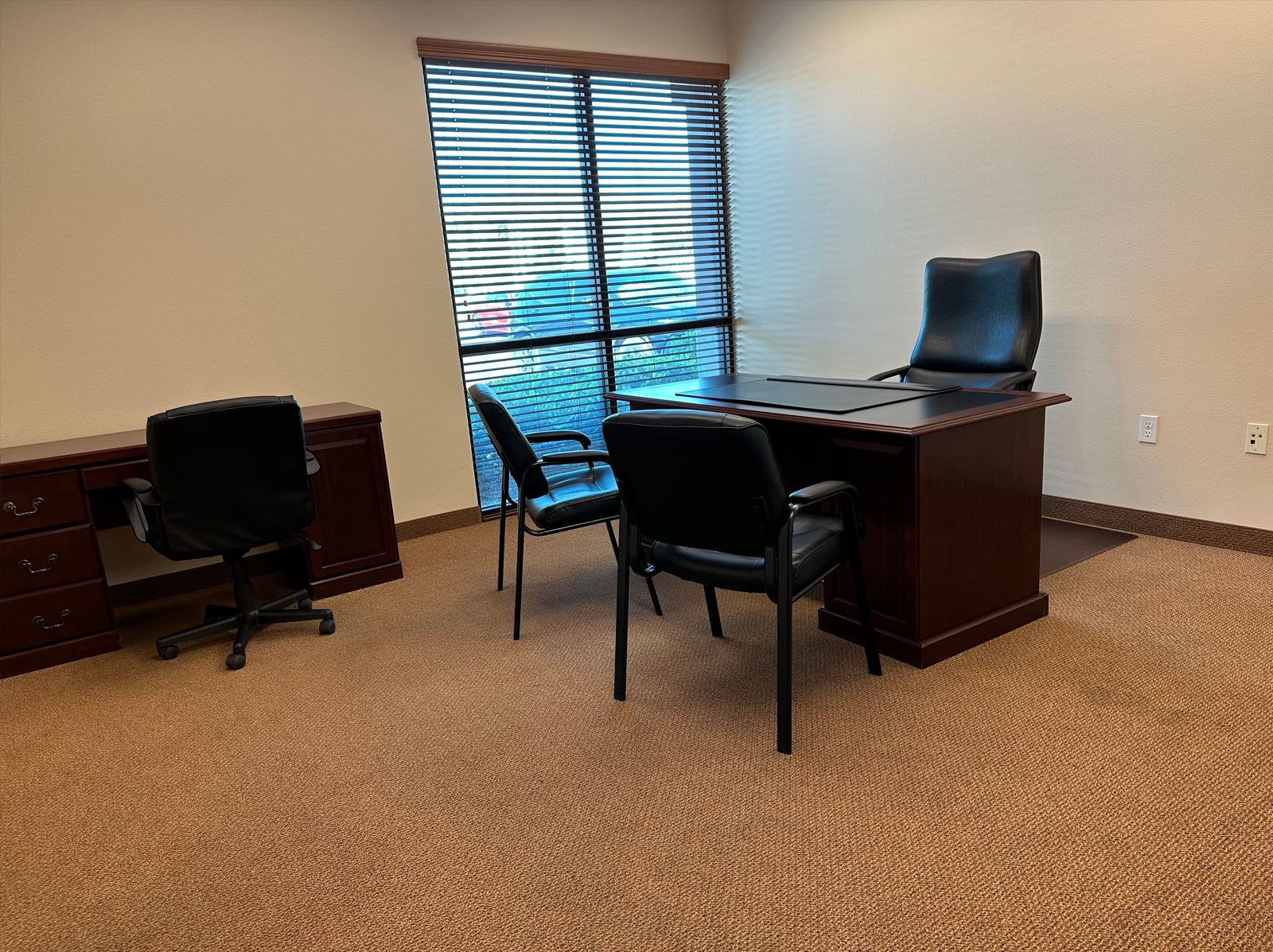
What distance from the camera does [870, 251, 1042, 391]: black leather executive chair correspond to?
Answer: 3219mm

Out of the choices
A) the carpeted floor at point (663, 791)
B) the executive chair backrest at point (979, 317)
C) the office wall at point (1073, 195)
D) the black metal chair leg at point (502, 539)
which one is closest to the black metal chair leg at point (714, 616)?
the carpeted floor at point (663, 791)

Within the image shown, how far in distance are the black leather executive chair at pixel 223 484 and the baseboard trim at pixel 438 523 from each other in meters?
1.17

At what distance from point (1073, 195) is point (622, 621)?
2555 mm

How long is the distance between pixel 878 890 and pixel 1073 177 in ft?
9.68

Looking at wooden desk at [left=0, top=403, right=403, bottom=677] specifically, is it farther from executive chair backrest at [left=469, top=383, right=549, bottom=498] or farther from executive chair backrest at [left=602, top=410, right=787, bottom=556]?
executive chair backrest at [left=602, top=410, right=787, bottom=556]

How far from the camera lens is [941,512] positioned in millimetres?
2393

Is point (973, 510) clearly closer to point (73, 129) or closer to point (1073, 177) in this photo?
point (1073, 177)

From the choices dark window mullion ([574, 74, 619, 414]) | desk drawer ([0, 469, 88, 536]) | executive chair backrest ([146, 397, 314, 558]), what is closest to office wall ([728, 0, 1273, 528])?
dark window mullion ([574, 74, 619, 414])

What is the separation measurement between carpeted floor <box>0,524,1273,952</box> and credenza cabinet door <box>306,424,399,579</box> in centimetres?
52

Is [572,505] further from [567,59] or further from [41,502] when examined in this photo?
[567,59]

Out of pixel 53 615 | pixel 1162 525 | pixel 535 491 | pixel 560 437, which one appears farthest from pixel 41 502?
pixel 1162 525

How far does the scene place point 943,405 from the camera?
2.50 meters

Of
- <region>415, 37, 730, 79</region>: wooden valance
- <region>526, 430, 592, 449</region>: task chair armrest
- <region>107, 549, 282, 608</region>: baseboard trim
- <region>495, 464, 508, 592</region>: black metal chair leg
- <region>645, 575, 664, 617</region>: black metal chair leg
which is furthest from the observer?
<region>415, 37, 730, 79</region>: wooden valance

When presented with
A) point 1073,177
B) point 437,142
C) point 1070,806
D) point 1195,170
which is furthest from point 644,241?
point 1070,806
